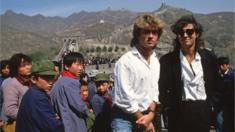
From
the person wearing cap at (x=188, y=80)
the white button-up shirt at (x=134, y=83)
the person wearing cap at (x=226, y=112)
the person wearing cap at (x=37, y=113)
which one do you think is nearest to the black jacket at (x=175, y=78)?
the person wearing cap at (x=188, y=80)

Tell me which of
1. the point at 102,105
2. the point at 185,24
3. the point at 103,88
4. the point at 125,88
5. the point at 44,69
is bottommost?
the point at 102,105

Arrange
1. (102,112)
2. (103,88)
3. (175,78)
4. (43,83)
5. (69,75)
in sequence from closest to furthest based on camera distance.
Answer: (175,78) < (43,83) < (69,75) < (102,112) < (103,88)

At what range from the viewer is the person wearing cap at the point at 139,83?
3.97 metres

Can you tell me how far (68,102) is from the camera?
488 cm

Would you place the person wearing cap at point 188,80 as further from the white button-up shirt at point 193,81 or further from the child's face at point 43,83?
the child's face at point 43,83

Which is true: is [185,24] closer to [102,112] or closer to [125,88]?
[125,88]

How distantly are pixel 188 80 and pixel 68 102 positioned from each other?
4.64ft

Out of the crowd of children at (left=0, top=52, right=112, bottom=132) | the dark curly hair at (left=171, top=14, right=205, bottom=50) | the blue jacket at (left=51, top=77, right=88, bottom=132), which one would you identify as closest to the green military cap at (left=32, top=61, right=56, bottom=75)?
the crowd of children at (left=0, top=52, right=112, bottom=132)

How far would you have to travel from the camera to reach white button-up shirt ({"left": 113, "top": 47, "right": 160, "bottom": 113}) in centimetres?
396

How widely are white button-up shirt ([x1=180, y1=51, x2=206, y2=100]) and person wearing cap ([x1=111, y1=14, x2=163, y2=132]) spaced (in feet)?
0.76

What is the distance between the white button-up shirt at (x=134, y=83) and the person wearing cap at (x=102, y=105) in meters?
1.57

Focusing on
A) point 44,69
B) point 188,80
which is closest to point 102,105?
point 44,69

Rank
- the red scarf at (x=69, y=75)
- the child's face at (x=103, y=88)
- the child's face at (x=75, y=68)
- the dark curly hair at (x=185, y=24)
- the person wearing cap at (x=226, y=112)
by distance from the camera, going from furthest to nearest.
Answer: the child's face at (x=103, y=88) → the person wearing cap at (x=226, y=112) → the child's face at (x=75, y=68) → the red scarf at (x=69, y=75) → the dark curly hair at (x=185, y=24)

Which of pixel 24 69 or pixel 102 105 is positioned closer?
pixel 24 69
